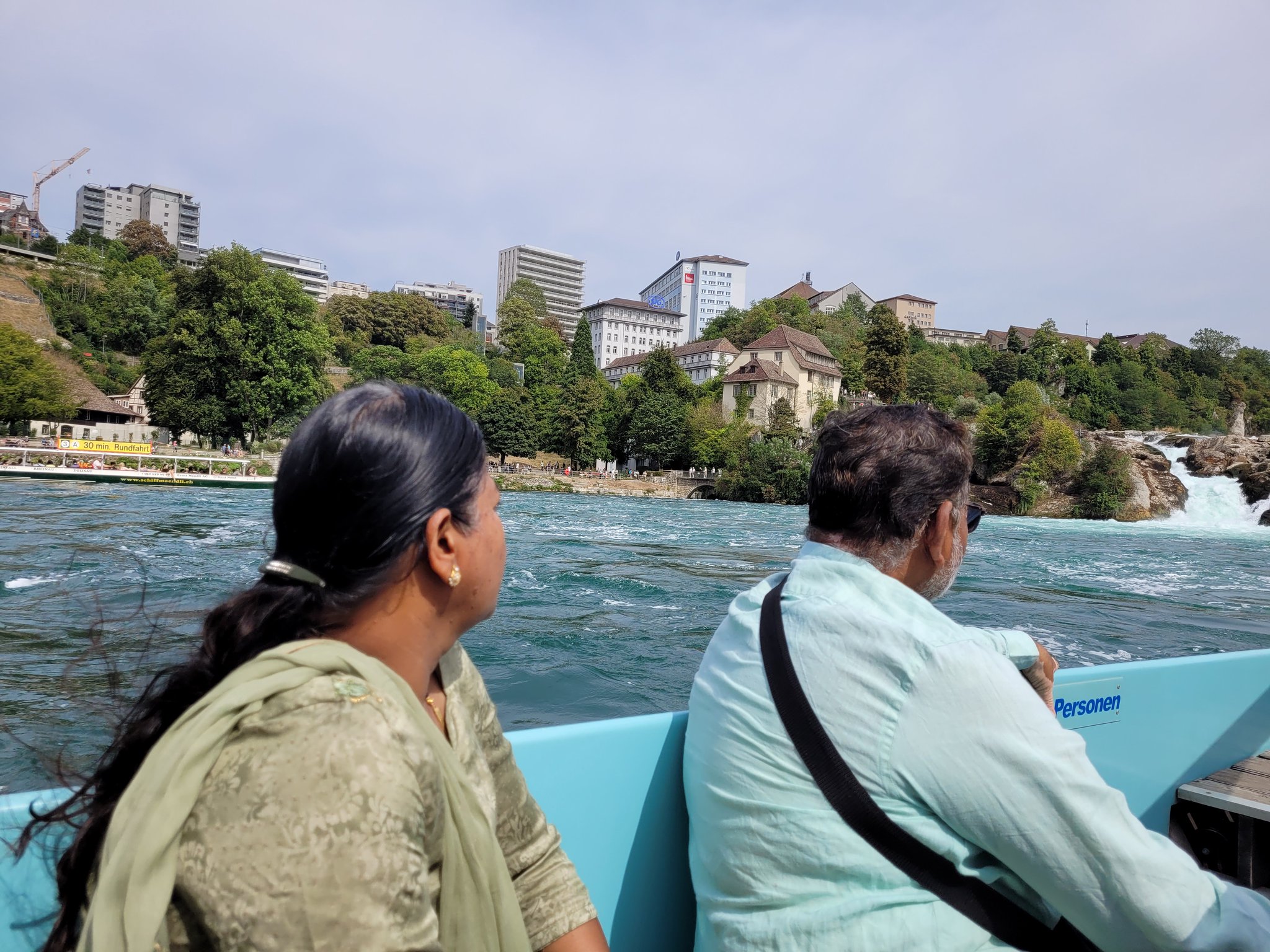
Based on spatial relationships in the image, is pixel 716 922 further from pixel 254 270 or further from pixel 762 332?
pixel 762 332

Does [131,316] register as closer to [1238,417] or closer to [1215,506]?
[1215,506]

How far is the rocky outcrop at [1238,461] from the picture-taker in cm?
3083

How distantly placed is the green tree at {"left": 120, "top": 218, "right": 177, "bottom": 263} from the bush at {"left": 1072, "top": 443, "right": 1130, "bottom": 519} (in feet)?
317

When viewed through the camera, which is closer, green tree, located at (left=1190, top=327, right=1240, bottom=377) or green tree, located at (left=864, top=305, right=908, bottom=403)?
green tree, located at (left=864, top=305, right=908, bottom=403)

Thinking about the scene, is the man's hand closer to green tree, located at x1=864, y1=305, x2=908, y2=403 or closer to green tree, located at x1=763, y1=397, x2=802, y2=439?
green tree, located at x1=763, y1=397, x2=802, y2=439

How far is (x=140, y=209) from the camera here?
130625 millimetres

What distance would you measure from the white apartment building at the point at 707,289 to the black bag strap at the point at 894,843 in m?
118

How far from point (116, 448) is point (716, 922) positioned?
131ft

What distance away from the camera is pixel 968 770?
3.96 feet

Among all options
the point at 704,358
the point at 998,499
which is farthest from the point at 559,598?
the point at 704,358

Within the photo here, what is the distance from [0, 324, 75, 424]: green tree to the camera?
147 ft

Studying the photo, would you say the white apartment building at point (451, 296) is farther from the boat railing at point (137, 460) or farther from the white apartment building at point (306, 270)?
the boat railing at point (137, 460)

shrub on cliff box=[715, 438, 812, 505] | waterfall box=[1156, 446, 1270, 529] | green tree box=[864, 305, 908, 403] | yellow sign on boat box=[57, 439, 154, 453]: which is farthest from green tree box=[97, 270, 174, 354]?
waterfall box=[1156, 446, 1270, 529]

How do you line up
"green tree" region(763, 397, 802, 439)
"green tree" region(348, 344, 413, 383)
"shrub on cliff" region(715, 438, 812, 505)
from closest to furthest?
"shrub on cliff" region(715, 438, 812, 505) < "green tree" region(763, 397, 802, 439) < "green tree" region(348, 344, 413, 383)
